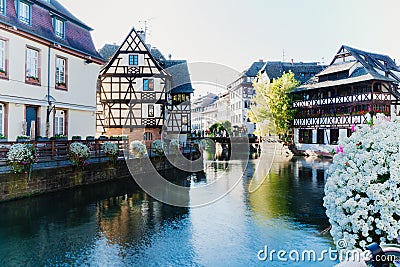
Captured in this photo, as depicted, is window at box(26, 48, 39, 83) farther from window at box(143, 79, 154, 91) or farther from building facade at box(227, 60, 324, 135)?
building facade at box(227, 60, 324, 135)

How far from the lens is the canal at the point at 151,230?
727 cm

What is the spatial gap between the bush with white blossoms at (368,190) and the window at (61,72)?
17.1 metres

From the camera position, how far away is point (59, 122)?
19109mm

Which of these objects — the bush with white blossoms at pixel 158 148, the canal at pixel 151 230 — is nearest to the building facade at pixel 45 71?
the bush with white blossoms at pixel 158 148

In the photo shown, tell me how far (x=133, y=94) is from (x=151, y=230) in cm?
2087

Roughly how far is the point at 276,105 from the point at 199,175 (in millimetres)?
23070

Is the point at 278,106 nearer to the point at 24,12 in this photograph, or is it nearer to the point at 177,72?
the point at 177,72

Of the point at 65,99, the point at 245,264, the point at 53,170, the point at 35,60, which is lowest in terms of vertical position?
the point at 245,264

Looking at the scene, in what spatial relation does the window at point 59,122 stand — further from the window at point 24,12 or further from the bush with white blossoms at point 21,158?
the bush with white blossoms at point 21,158

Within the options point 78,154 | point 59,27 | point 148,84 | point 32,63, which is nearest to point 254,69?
point 148,84

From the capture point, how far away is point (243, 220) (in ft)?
34.4

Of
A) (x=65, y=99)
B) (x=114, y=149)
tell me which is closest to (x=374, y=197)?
(x=114, y=149)

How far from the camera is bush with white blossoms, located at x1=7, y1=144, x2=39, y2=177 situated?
11602 mm

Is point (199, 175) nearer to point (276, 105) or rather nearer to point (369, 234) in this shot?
point (369, 234)
